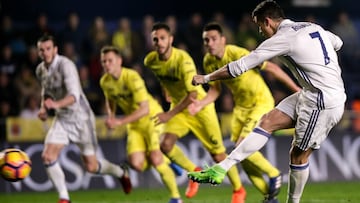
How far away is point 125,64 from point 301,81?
8.73 meters

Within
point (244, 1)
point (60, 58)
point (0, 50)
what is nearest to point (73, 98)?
point (60, 58)

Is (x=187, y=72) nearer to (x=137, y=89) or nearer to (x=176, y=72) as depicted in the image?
(x=176, y=72)

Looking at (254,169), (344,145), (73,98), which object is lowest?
(344,145)

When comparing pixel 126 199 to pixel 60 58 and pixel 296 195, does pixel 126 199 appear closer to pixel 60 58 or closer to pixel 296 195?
pixel 60 58

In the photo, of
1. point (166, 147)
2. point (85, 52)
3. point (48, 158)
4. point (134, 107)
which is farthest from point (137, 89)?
point (85, 52)

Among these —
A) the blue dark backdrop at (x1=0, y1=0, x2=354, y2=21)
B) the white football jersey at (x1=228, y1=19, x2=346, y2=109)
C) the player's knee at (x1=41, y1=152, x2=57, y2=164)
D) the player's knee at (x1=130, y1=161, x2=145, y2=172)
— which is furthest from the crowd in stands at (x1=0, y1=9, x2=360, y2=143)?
the white football jersey at (x1=228, y1=19, x2=346, y2=109)

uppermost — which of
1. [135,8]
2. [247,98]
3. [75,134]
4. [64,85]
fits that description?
[135,8]

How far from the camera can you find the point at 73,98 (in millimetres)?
11695

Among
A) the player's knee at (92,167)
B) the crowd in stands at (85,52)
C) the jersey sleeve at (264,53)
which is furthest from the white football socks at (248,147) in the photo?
the crowd in stands at (85,52)

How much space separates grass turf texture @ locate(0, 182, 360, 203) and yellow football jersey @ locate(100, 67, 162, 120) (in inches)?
55.3

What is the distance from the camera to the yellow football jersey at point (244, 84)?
38.0ft

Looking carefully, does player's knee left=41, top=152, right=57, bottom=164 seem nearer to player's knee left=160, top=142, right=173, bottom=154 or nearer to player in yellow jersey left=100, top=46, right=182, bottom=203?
player in yellow jersey left=100, top=46, right=182, bottom=203

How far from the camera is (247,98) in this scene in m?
11.7

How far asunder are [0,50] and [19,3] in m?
3.33
